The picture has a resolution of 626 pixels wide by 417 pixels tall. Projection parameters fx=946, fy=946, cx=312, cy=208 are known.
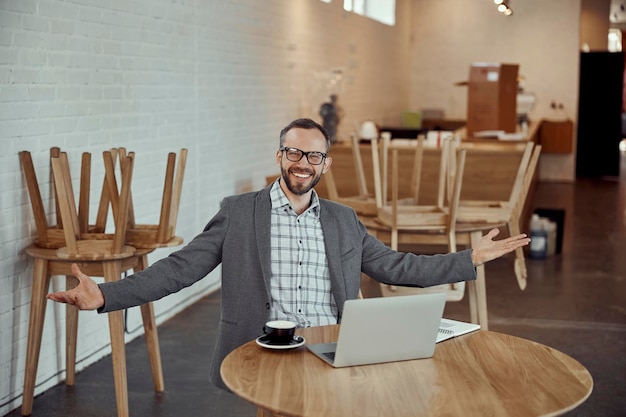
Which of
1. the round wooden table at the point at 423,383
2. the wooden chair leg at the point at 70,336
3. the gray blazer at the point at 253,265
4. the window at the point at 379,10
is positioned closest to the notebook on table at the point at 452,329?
the round wooden table at the point at 423,383

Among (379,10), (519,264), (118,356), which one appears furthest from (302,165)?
(379,10)

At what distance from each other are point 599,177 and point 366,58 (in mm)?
4807

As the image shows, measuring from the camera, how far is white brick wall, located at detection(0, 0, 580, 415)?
13.6ft

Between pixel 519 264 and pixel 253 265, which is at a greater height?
pixel 253 265

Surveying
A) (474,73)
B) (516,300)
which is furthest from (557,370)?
(474,73)

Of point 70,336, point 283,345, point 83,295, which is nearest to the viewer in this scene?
point 283,345

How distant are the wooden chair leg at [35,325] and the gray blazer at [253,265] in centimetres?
128

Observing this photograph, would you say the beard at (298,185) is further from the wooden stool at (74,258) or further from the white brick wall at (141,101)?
the white brick wall at (141,101)

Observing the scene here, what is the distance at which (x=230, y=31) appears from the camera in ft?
22.0

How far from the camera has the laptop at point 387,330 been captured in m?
2.29

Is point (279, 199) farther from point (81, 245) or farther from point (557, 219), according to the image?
point (557, 219)

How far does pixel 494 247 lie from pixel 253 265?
0.74m

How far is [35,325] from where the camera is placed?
405 cm

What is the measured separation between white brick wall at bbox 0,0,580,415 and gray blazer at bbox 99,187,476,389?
1.44m
